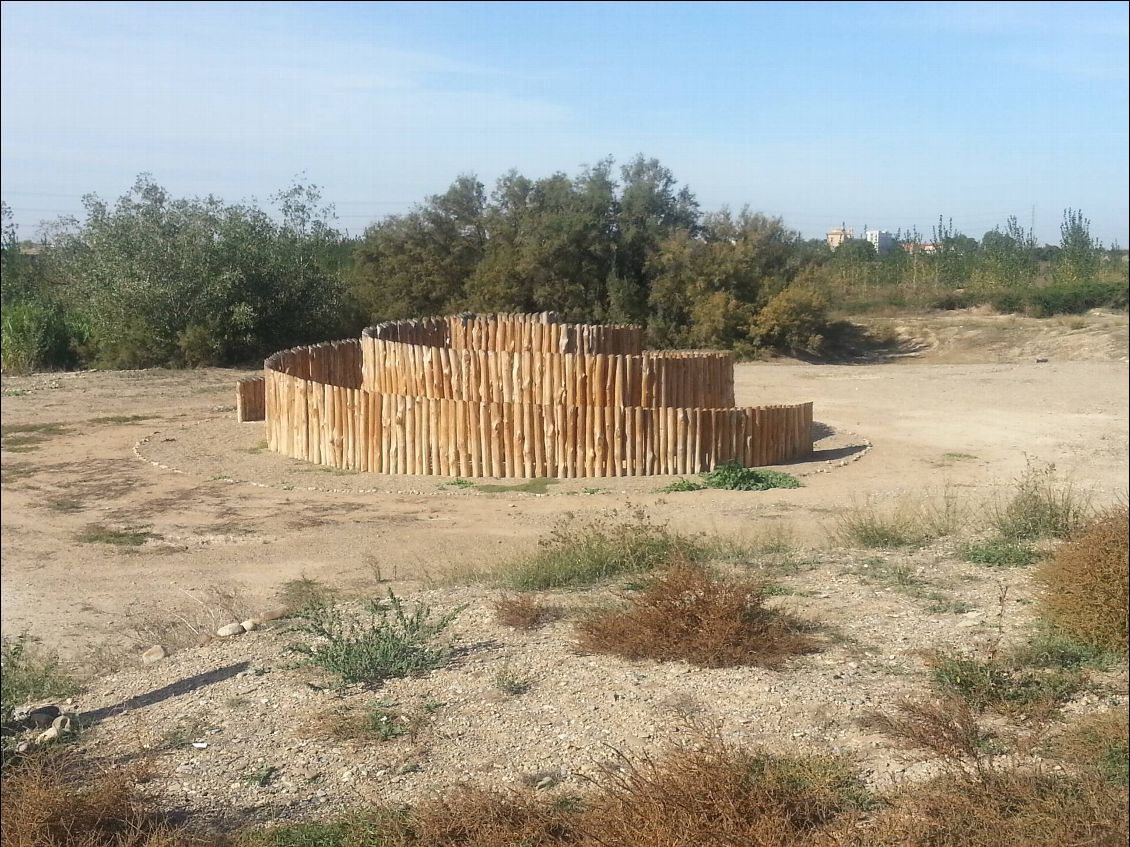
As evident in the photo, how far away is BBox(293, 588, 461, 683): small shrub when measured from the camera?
6.19m

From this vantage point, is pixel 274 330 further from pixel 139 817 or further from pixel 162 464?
pixel 139 817

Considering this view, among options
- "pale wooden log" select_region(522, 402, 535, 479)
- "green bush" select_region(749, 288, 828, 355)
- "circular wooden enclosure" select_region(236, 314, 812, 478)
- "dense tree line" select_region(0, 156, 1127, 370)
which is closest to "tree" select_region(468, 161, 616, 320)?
"dense tree line" select_region(0, 156, 1127, 370)

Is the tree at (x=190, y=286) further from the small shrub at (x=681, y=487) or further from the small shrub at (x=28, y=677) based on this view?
the small shrub at (x=28, y=677)

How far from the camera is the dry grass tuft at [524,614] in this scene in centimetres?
695

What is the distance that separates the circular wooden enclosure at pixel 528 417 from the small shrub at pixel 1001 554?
260 inches

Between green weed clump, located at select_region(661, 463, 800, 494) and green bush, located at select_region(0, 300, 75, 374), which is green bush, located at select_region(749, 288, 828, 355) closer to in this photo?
green weed clump, located at select_region(661, 463, 800, 494)

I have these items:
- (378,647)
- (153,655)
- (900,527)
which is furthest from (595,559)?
(153,655)

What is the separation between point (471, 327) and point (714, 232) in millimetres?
13509

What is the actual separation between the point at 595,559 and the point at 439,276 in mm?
22782

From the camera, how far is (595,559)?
8.38m

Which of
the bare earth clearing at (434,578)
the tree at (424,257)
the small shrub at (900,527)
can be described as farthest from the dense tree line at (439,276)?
the small shrub at (900,527)

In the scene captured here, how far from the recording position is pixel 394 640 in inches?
252

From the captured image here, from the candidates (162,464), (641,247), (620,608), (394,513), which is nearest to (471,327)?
(162,464)

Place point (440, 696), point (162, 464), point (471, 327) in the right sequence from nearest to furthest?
point (440, 696), point (162, 464), point (471, 327)
